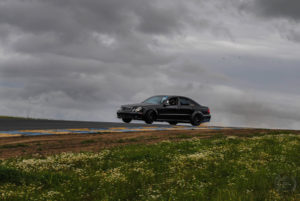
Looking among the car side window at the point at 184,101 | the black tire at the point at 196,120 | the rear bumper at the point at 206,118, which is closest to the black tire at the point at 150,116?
the car side window at the point at 184,101

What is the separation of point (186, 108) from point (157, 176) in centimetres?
1633

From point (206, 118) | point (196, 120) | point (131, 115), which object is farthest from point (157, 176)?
point (206, 118)

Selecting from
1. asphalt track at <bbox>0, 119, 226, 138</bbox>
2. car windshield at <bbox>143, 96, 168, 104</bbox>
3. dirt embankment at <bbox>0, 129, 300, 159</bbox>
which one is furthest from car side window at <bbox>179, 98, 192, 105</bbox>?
dirt embankment at <bbox>0, 129, 300, 159</bbox>

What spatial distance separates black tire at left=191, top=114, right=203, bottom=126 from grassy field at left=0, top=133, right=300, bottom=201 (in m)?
12.9

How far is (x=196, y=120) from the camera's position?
85.6ft

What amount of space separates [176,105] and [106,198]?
17.8 meters

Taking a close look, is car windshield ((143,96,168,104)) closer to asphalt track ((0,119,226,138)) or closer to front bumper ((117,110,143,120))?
front bumper ((117,110,143,120))

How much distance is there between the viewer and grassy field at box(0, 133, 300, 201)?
7.36m

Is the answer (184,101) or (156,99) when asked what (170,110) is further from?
→ (184,101)

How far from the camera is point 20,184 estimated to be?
27.9 feet

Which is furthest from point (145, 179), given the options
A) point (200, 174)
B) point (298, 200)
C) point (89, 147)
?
point (89, 147)

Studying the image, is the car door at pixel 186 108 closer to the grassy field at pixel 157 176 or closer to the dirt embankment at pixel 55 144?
the dirt embankment at pixel 55 144

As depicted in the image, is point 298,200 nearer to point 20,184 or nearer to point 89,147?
point 20,184

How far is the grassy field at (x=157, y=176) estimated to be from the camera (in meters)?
7.36
